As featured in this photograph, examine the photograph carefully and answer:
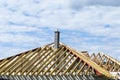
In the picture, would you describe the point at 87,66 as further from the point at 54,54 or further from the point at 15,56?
the point at 15,56

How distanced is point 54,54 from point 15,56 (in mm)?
3566

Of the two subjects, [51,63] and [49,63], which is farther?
[51,63]

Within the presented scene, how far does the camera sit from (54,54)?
28.2 m

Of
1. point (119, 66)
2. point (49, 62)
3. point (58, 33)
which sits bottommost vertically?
point (119, 66)

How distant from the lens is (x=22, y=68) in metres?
25.8

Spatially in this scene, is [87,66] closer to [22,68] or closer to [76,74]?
[76,74]

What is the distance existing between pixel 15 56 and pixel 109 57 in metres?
Result: 14.5

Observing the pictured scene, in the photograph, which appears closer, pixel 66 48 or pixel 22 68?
pixel 22 68

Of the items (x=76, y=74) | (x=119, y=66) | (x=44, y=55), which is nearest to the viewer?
(x=76, y=74)

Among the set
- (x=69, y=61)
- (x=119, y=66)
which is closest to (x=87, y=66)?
(x=69, y=61)

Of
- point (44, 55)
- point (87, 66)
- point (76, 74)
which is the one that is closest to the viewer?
point (76, 74)

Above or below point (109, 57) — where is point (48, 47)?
above

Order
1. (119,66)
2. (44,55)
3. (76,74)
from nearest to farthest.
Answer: (76,74), (44,55), (119,66)

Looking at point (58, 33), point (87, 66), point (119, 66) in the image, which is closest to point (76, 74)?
point (87, 66)
